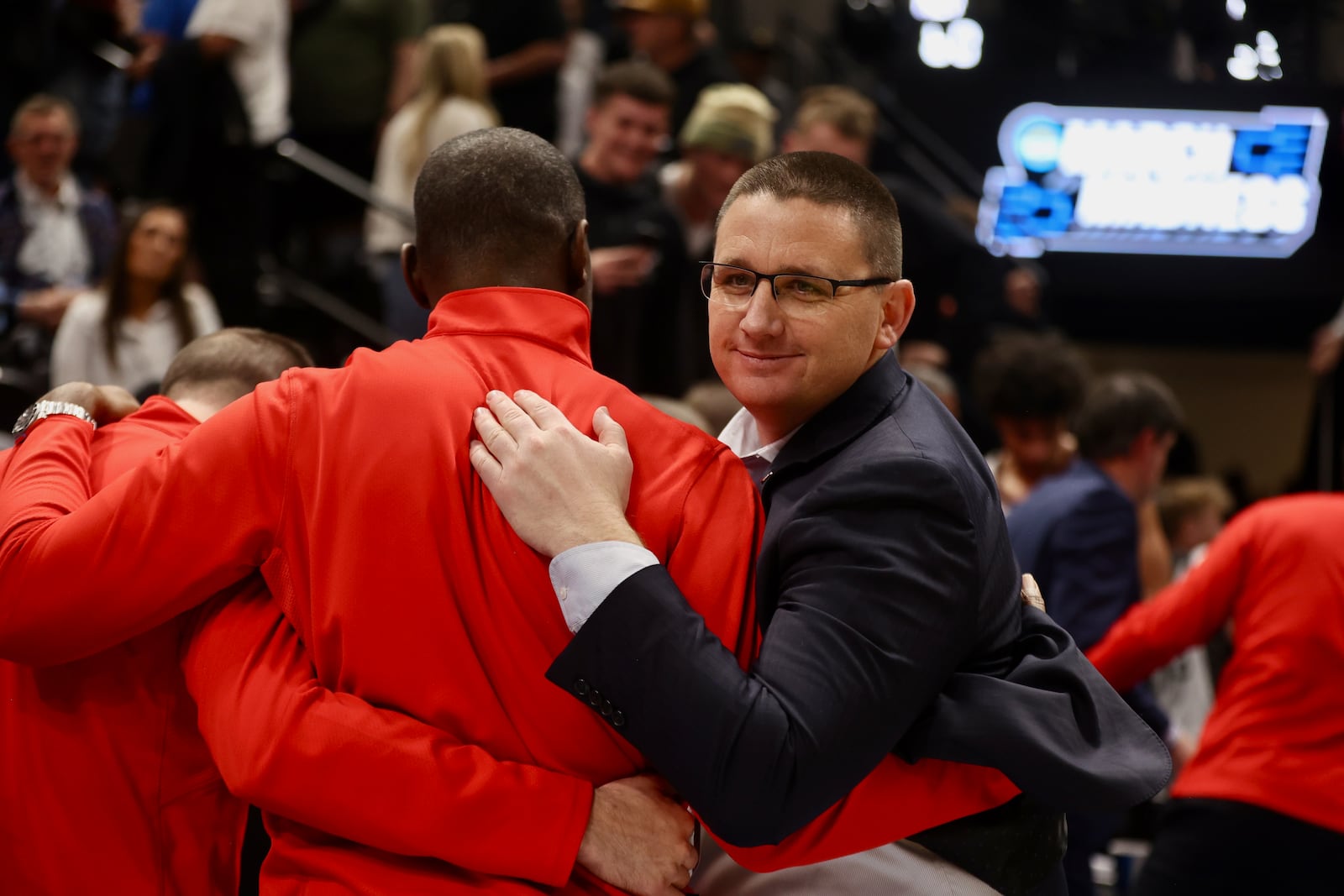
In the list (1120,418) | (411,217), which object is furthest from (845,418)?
(411,217)

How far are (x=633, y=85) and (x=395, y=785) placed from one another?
3.64m

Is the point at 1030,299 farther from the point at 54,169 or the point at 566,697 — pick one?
the point at 566,697

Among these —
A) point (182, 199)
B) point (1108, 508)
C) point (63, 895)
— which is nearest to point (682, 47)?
point (182, 199)

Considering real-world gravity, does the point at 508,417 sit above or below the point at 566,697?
above

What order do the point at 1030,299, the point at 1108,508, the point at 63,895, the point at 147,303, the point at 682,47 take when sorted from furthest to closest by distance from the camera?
the point at 1030,299
the point at 682,47
the point at 147,303
the point at 1108,508
the point at 63,895

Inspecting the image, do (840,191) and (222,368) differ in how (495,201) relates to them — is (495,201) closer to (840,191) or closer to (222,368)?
(840,191)

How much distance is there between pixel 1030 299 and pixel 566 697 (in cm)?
700

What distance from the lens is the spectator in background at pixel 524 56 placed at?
7195 millimetres

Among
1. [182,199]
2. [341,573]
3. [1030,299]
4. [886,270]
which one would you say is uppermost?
[886,270]

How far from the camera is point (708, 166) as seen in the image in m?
5.30

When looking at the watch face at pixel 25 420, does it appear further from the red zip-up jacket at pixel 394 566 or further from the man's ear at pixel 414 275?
the man's ear at pixel 414 275

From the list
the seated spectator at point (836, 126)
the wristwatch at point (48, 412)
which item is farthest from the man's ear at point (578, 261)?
the seated spectator at point (836, 126)

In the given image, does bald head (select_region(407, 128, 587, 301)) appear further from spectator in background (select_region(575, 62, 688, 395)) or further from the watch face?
spectator in background (select_region(575, 62, 688, 395))

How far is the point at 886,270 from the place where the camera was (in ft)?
6.98
